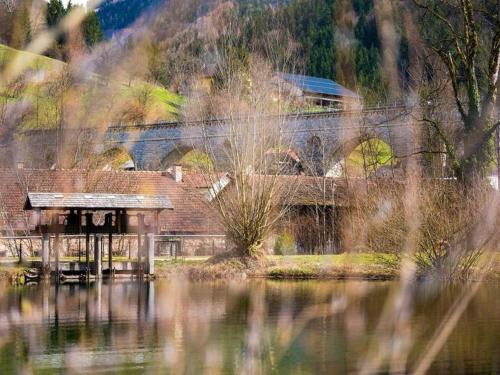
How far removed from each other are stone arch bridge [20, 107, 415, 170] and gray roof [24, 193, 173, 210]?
324cm

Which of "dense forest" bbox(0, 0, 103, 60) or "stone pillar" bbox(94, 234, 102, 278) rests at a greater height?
"dense forest" bbox(0, 0, 103, 60)

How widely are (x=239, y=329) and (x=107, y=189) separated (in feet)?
72.9

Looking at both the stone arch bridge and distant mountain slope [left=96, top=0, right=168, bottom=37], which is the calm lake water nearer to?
the stone arch bridge

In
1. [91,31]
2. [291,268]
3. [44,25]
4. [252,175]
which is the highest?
[44,25]

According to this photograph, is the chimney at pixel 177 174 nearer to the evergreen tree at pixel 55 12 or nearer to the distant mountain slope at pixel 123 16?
the evergreen tree at pixel 55 12

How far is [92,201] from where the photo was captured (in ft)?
101

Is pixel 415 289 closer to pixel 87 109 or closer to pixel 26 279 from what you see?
pixel 26 279

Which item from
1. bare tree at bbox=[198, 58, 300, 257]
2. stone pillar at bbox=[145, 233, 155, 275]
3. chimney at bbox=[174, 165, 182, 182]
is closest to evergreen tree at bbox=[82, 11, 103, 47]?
chimney at bbox=[174, 165, 182, 182]

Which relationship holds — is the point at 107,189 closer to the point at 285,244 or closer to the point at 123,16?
the point at 285,244

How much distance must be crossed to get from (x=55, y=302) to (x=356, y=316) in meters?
6.63

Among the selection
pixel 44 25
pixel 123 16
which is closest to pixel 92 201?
pixel 44 25

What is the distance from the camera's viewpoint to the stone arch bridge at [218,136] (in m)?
50.3

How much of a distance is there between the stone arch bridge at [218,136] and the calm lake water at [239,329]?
9379 mm

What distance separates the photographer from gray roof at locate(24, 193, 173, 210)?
99.1ft
